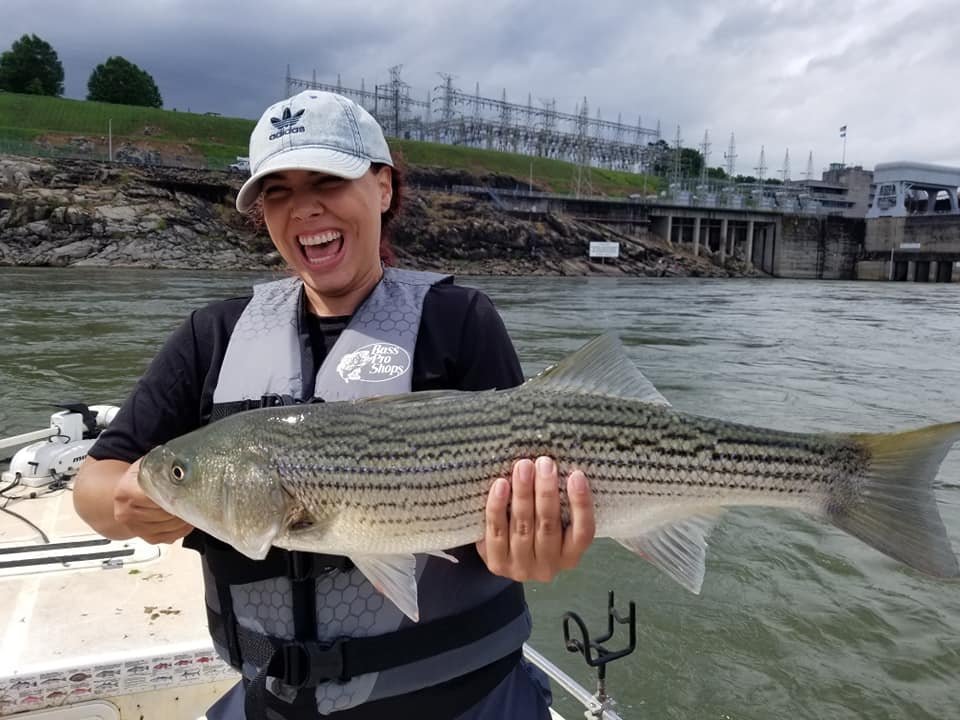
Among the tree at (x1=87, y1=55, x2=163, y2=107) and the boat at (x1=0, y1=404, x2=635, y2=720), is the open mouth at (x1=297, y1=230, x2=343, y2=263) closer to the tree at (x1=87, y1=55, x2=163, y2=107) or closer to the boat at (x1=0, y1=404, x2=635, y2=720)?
the boat at (x1=0, y1=404, x2=635, y2=720)

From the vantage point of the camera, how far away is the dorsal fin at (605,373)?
277 cm

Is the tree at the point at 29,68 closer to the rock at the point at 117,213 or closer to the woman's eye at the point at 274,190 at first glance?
the rock at the point at 117,213

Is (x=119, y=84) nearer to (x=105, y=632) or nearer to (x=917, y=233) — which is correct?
(x=917, y=233)

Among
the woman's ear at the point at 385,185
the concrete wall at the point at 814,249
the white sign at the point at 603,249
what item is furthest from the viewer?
the concrete wall at the point at 814,249

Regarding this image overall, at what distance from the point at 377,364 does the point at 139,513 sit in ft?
3.43

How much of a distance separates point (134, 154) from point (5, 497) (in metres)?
84.9

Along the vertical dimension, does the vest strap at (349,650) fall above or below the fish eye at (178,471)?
below

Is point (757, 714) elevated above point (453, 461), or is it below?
below

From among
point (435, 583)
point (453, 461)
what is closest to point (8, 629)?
point (435, 583)

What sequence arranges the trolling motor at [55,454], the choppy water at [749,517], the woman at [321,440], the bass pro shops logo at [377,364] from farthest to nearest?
the trolling motor at [55,454], the choppy water at [749,517], the bass pro shops logo at [377,364], the woman at [321,440]

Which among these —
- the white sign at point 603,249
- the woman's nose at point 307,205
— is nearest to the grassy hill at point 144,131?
the white sign at point 603,249

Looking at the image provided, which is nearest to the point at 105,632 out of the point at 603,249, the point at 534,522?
the point at 534,522

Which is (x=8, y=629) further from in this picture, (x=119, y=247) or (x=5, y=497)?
(x=119, y=247)

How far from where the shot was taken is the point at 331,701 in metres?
2.59
